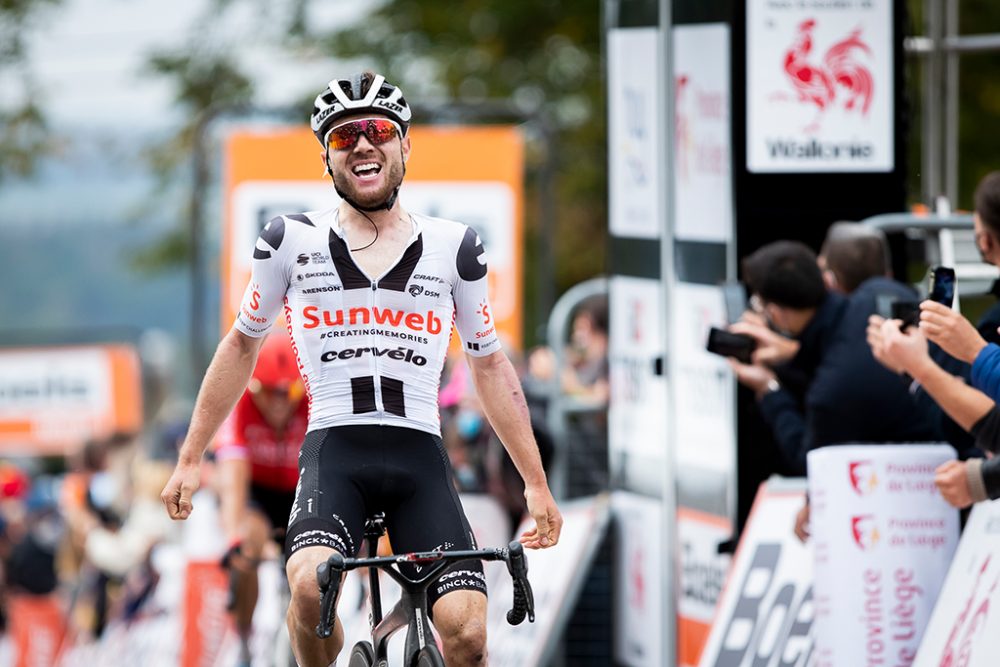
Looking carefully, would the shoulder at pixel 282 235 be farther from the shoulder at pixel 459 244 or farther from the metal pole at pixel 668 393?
the metal pole at pixel 668 393

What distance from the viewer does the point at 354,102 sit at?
22.8 feet

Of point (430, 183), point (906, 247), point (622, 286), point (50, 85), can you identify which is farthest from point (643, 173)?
point (50, 85)

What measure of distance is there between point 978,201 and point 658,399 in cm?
416

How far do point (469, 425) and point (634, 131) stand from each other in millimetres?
2261

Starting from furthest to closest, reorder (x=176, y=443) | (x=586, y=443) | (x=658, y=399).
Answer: (x=176, y=443) < (x=586, y=443) < (x=658, y=399)

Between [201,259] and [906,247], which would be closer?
[906,247]

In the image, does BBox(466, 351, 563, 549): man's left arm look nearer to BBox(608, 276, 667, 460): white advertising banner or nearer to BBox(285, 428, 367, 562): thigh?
BBox(285, 428, 367, 562): thigh

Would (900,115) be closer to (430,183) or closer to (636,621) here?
(636,621)

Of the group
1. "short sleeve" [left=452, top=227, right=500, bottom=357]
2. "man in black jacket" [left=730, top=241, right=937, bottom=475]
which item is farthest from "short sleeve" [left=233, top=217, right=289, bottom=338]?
"man in black jacket" [left=730, top=241, right=937, bottom=475]

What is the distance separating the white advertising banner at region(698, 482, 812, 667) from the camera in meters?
9.23

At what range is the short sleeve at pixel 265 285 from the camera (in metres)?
7.03

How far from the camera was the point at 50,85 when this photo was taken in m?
34.2

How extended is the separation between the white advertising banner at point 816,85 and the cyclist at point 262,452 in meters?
2.59

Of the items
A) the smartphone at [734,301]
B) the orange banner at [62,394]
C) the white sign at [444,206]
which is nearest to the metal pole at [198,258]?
the white sign at [444,206]
